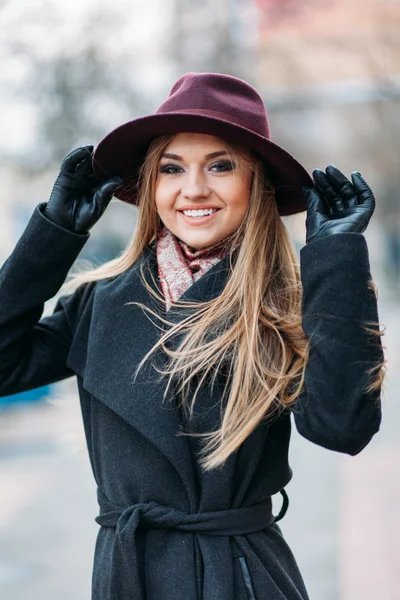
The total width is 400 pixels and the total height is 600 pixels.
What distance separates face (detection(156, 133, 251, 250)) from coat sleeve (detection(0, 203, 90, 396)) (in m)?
0.29

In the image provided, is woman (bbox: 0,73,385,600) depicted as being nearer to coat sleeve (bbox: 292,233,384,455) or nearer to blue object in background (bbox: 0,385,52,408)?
coat sleeve (bbox: 292,233,384,455)

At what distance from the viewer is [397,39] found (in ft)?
29.2

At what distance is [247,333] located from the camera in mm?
2123

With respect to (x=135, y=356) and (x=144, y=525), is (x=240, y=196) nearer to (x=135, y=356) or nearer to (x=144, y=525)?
(x=135, y=356)

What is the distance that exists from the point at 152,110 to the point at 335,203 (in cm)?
903

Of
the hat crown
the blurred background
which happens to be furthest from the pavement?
the hat crown

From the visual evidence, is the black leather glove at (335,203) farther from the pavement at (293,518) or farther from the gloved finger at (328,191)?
the pavement at (293,518)

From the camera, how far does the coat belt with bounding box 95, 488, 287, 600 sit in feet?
6.79

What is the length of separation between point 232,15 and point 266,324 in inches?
402

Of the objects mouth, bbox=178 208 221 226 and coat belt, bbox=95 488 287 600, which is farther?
Result: mouth, bbox=178 208 221 226

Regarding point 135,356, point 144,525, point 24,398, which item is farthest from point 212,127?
point 24,398

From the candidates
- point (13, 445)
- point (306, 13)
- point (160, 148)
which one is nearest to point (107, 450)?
point (160, 148)

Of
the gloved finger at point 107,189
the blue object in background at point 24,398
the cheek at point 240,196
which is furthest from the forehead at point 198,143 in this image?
A: the blue object in background at point 24,398

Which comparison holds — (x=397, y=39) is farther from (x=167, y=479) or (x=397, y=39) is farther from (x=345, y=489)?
(x=167, y=479)
